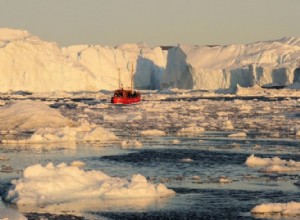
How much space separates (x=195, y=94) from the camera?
79250 millimetres

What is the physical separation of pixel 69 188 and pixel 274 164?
5.59 m

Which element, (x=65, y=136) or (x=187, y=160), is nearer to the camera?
(x=187, y=160)

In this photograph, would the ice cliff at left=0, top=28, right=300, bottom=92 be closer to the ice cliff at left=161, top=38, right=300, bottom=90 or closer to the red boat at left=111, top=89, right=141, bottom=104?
the ice cliff at left=161, top=38, right=300, bottom=90

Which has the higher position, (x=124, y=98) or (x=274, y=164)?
(x=124, y=98)

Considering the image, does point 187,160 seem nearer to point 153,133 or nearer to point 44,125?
point 153,133

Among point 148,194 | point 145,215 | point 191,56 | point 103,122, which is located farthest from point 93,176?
point 191,56

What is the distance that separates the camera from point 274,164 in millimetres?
16297

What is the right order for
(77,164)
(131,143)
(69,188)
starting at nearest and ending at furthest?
(69,188), (77,164), (131,143)

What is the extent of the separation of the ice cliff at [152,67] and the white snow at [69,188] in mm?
62311

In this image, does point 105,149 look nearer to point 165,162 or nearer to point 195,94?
point 165,162

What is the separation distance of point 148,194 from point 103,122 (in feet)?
65.4

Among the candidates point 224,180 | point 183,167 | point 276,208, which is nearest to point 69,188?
point 224,180

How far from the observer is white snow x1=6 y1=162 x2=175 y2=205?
12.1 m

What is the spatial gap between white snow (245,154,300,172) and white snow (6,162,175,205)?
3.59 meters
